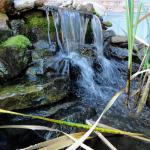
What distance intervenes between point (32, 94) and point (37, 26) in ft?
7.90

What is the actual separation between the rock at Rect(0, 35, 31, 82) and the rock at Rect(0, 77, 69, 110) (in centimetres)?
23

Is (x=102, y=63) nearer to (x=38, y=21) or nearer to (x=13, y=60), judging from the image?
(x=38, y=21)

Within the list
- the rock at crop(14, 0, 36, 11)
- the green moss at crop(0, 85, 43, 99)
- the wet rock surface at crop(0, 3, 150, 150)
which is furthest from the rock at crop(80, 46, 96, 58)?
the green moss at crop(0, 85, 43, 99)

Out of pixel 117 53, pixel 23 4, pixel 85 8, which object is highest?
pixel 23 4

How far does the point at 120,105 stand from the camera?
11.8 feet

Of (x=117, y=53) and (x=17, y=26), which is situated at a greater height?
(x=17, y=26)

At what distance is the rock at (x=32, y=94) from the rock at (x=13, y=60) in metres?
0.23

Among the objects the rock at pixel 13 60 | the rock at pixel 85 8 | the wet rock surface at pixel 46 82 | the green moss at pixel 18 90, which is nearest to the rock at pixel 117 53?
the wet rock surface at pixel 46 82

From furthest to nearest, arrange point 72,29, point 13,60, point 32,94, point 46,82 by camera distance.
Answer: point 72,29, point 13,60, point 46,82, point 32,94

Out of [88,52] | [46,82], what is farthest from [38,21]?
[46,82]

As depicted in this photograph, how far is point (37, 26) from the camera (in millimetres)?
5430

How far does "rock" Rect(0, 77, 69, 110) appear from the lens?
3.22 m

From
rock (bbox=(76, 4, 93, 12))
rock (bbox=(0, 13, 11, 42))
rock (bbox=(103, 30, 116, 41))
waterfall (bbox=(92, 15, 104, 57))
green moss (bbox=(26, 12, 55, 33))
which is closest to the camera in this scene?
rock (bbox=(0, 13, 11, 42))

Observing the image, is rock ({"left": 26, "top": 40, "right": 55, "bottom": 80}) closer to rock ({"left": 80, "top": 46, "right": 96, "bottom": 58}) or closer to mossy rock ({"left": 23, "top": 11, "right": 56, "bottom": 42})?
mossy rock ({"left": 23, "top": 11, "right": 56, "bottom": 42})
